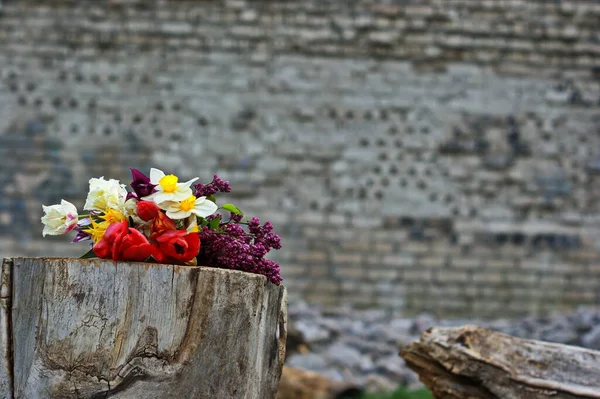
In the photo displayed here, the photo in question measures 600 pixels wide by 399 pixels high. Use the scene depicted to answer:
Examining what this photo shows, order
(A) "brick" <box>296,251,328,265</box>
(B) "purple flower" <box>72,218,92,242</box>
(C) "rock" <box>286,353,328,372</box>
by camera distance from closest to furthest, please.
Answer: (B) "purple flower" <box>72,218,92,242</box> → (C) "rock" <box>286,353,328,372</box> → (A) "brick" <box>296,251,328,265</box>

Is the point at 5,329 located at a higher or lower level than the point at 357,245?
higher

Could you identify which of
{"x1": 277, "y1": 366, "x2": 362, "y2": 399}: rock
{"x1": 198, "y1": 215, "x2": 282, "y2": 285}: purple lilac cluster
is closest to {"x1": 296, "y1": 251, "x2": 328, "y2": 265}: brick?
{"x1": 277, "y1": 366, "x2": 362, "y2": 399}: rock

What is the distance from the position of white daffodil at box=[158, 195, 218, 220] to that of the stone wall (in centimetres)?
729

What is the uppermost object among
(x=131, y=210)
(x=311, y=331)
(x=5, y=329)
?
(x=131, y=210)

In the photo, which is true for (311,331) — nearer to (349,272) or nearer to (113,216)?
(349,272)

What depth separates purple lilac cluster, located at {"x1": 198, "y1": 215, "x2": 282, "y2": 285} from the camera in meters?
2.88

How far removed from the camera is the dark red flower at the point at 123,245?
269cm

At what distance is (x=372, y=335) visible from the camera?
363 inches

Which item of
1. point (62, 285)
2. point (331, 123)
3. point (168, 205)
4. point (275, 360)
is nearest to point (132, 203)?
point (168, 205)

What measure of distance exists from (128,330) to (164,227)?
0.38 metres

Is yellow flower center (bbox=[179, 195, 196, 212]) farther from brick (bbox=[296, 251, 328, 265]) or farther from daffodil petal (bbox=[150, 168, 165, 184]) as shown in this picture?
brick (bbox=[296, 251, 328, 265])

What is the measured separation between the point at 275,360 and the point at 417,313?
24.2ft

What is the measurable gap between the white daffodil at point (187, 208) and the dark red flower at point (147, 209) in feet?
0.07

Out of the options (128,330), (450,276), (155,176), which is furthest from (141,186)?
(450,276)
